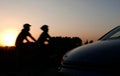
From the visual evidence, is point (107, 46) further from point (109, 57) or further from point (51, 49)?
point (51, 49)

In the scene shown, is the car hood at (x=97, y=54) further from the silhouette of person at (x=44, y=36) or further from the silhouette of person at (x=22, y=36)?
the silhouette of person at (x=22, y=36)

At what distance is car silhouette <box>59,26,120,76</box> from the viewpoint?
11.5 feet

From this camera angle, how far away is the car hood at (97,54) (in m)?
3.63

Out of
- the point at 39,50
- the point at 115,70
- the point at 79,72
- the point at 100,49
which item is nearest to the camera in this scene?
the point at 115,70

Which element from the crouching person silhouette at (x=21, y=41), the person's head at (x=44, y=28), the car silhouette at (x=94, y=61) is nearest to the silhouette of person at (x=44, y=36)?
the person's head at (x=44, y=28)

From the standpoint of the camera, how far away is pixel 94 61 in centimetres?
372

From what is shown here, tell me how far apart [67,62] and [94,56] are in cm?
41

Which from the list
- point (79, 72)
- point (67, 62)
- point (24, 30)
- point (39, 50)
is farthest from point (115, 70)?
point (24, 30)

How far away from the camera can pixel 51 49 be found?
12.3 m

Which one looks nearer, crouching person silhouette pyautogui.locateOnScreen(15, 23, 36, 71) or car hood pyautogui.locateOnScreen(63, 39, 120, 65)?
car hood pyautogui.locateOnScreen(63, 39, 120, 65)

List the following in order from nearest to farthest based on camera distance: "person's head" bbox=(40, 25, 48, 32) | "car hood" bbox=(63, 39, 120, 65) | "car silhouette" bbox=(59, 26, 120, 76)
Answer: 1. "car silhouette" bbox=(59, 26, 120, 76)
2. "car hood" bbox=(63, 39, 120, 65)
3. "person's head" bbox=(40, 25, 48, 32)

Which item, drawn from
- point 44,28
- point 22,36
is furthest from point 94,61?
point 22,36

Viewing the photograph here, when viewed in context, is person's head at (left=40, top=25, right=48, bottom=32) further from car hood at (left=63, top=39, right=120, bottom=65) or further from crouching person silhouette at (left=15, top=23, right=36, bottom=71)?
car hood at (left=63, top=39, right=120, bottom=65)

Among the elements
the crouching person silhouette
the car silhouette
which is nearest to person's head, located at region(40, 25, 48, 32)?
the crouching person silhouette
